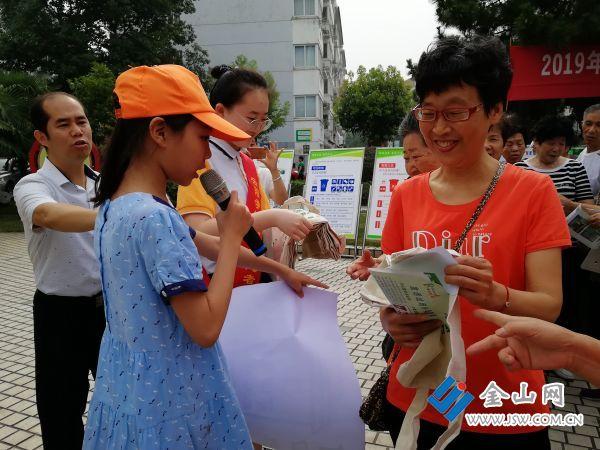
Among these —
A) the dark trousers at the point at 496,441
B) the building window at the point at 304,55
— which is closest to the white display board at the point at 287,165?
the dark trousers at the point at 496,441

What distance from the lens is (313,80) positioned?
31250 mm

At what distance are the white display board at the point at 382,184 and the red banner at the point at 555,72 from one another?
2084mm

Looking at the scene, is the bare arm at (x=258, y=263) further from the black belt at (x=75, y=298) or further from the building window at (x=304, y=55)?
the building window at (x=304, y=55)

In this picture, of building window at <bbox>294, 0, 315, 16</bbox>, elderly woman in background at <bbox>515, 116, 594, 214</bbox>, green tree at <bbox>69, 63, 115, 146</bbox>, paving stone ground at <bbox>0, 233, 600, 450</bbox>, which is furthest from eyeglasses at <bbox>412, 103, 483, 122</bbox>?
building window at <bbox>294, 0, 315, 16</bbox>

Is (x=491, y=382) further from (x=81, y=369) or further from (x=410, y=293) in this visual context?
(x=81, y=369)

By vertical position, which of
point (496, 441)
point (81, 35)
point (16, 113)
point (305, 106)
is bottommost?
point (496, 441)

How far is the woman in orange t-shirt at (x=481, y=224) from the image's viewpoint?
4.13 ft

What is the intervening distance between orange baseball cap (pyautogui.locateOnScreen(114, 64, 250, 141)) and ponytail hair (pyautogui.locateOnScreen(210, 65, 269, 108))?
0.72 meters

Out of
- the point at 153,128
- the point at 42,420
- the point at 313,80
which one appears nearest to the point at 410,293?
the point at 153,128

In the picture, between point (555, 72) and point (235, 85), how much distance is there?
693 cm

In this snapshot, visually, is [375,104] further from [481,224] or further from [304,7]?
[481,224]

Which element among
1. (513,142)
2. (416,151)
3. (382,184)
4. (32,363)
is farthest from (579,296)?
(32,363)

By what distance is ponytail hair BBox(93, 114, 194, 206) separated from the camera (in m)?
1.28

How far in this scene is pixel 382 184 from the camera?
777 cm
